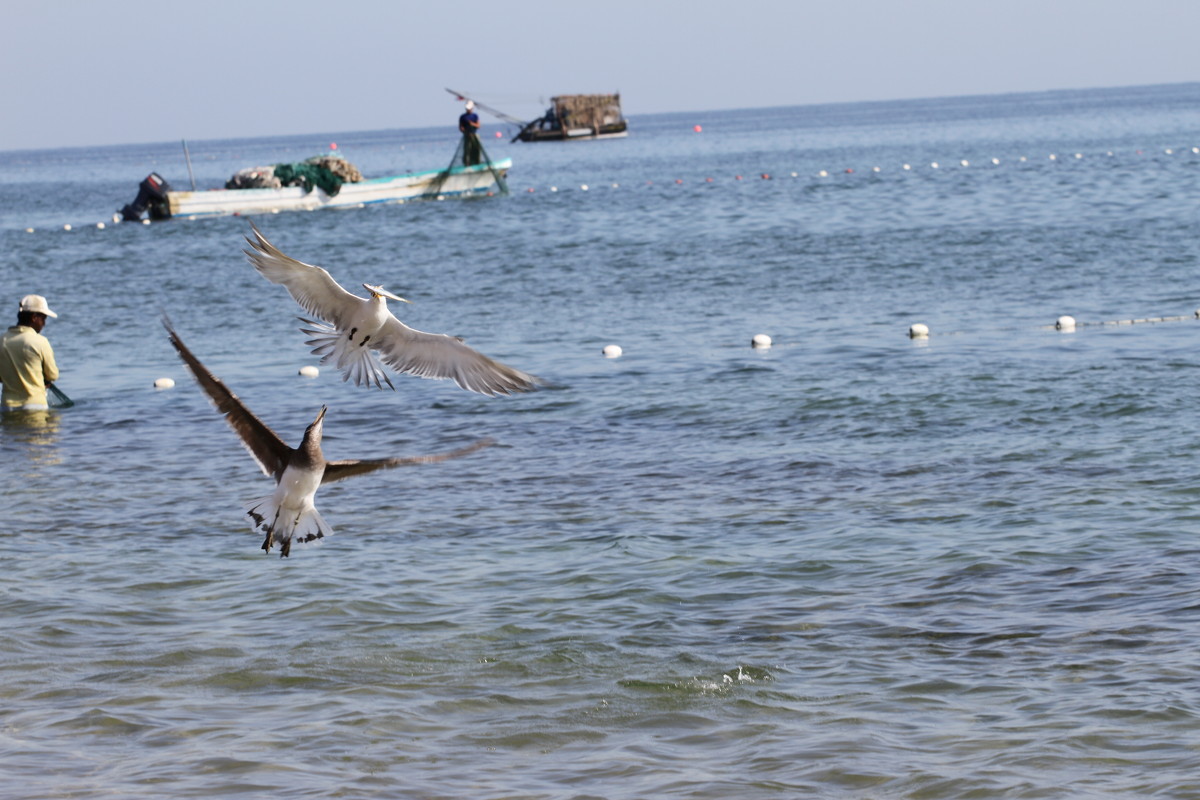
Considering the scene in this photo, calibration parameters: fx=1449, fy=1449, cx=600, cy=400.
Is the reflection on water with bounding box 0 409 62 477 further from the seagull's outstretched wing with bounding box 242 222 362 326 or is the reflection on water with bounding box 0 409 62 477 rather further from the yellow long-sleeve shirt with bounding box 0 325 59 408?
the seagull's outstretched wing with bounding box 242 222 362 326

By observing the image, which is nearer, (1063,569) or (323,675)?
(323,675)

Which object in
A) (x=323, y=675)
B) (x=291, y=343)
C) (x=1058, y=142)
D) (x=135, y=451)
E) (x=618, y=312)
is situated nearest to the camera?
(x=323, y=675)

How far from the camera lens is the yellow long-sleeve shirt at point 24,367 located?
1472 cm

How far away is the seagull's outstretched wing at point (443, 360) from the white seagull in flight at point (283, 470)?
1509 mm

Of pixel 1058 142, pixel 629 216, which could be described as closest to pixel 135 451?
pixel 629 216

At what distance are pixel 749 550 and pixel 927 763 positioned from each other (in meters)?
3.66

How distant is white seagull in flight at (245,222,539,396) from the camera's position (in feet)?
27.1

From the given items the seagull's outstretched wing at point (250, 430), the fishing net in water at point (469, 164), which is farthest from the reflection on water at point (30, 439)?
the fishing net in water at point (469, 164)

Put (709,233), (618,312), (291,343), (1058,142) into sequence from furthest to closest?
(1058,142)
(709,233)
(618,312)
(291,343)

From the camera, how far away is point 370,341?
8414mm

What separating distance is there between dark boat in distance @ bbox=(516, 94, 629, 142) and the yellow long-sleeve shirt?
369 feet

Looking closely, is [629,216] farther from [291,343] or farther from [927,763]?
[927,763]

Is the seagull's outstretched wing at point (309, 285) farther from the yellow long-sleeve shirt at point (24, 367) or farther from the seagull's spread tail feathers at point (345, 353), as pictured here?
the yellow long-sleeve shirt at point (24, 367)

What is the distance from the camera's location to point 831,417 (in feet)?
48.6
